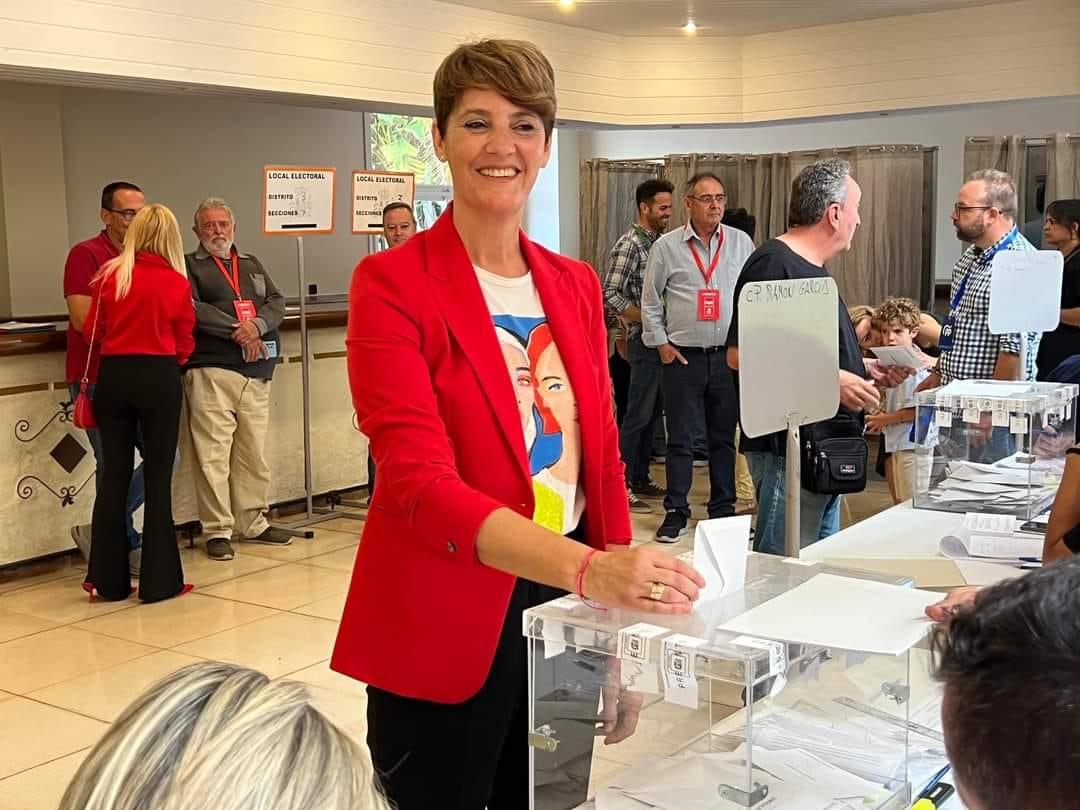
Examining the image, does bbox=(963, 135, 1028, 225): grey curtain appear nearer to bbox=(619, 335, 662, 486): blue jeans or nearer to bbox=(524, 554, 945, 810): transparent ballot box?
bbox=(619, 335, 662, 486): blue jeans

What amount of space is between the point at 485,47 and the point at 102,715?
312 centimetres

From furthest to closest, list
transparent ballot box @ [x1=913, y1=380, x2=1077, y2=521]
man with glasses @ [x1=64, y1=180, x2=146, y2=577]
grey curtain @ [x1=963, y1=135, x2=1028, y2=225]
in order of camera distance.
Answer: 1. grey curtain @ [x1=963, y1=135, x2=1028, y2=225]
2. man with glasses @ [x1=64, y1=180, x2=146, y2=577]
3. transparent ballot box @ [x1=913, y1=380, x2=1077, y2=521]

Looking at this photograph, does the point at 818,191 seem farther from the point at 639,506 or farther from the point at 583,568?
the point at 639,506

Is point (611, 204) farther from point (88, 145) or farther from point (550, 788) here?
point (550, 788)

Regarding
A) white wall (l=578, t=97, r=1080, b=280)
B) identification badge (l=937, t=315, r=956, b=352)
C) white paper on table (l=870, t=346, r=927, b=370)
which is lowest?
white paper on table (l=870, t=346, r=927, b=370)

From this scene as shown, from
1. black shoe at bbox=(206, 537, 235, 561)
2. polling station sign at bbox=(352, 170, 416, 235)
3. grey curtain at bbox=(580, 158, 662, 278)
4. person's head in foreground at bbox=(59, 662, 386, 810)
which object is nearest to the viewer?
person's head in foreground at bbox=(59, 662, 386, 810)

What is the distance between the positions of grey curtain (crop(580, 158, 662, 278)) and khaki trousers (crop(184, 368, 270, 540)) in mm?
3615

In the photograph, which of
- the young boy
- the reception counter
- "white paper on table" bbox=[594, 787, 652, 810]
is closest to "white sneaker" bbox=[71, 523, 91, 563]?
the reception counter

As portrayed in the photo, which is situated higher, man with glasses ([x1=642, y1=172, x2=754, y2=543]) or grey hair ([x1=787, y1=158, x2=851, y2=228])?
grey hair ([x1=787, y1=158, x2=851, y2=228])

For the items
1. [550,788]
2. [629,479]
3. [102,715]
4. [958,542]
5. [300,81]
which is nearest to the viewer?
[550,788]

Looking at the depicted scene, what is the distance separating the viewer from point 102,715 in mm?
4062

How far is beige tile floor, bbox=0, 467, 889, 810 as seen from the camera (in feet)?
12.7

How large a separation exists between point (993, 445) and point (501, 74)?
2689mm

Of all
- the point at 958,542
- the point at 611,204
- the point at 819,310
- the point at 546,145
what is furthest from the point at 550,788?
the point at 611,204
